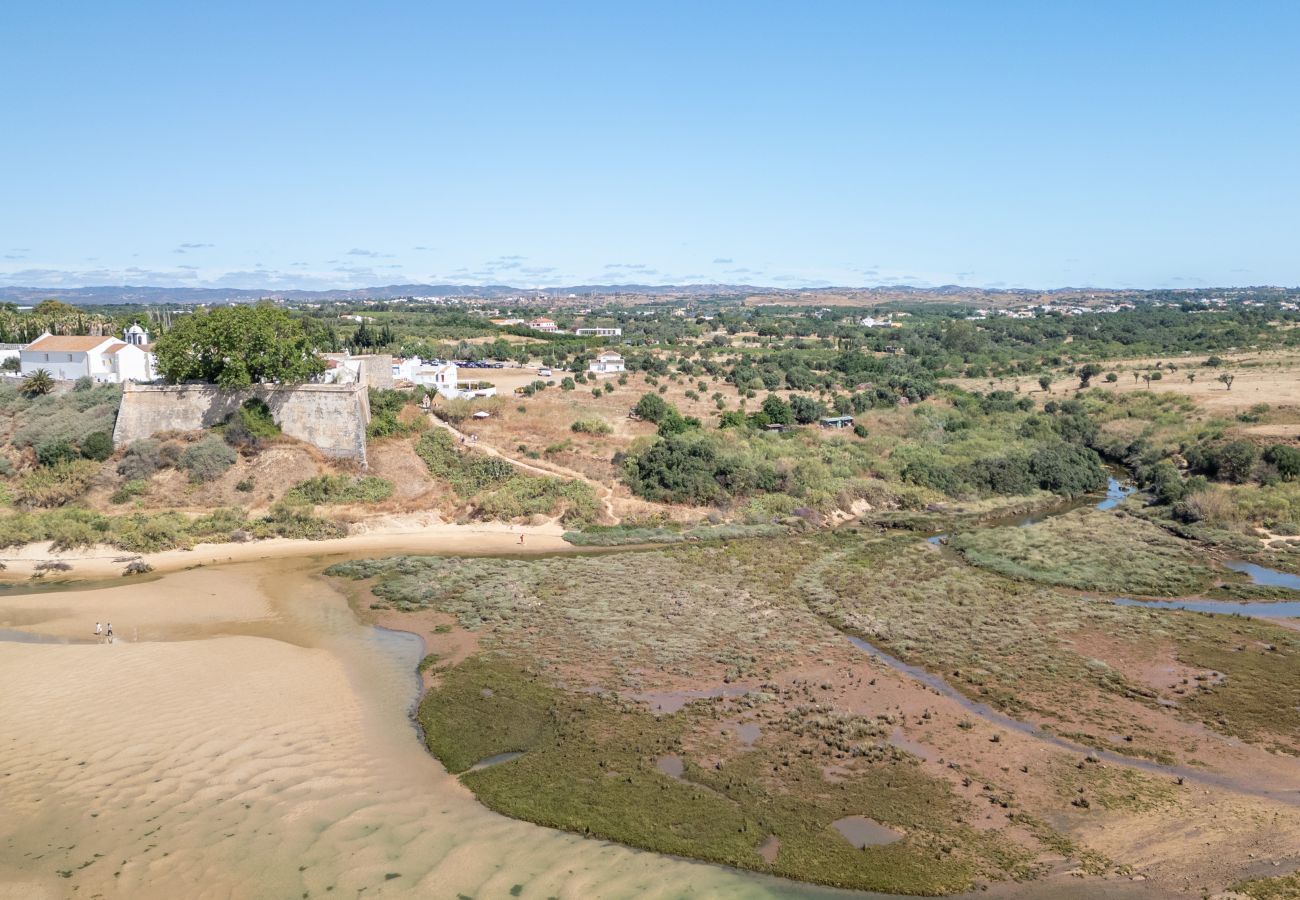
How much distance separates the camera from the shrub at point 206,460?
37.0m

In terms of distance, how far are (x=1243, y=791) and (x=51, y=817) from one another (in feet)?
71.8

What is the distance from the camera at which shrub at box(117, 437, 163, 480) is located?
36.8 m

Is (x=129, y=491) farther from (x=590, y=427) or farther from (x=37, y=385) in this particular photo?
(x=590, y=427)

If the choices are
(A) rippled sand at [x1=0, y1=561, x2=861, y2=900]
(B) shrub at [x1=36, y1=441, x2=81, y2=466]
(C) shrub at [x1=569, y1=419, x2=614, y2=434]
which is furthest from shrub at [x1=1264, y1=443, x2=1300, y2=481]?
(B) shrub at [x1=36, y1=441, x2=81, y2=466]

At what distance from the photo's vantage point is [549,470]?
4147 cm

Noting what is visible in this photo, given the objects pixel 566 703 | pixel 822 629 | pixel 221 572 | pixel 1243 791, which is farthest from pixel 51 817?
pixel 1243 791

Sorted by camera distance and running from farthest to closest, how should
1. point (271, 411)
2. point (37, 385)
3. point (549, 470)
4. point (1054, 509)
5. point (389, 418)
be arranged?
point (37, 385) < point (389, 418) < point (1054, 509) < point (549, 470) < point (271, 411)

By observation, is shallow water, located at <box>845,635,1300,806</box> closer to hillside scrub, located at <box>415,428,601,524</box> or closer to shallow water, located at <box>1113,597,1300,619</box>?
shallow water, located at <box>1113,597,1300,619</box>

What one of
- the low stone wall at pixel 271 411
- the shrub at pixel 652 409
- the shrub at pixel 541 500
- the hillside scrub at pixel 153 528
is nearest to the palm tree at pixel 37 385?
the low stone wall at pixel 271 411

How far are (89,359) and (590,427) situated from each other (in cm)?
2737

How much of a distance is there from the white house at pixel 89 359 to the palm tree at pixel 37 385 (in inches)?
71.6

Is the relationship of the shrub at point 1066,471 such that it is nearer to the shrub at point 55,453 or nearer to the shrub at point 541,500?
the shrub at point 541,500

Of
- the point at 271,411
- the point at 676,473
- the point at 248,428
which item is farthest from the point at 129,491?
the point at 676,473

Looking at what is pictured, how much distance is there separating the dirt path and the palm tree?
1998 cm
